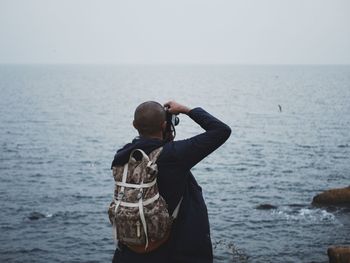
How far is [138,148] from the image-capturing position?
3705 mm

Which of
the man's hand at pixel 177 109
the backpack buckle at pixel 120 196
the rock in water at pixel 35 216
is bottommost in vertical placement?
the rock in water at pixel 35 216

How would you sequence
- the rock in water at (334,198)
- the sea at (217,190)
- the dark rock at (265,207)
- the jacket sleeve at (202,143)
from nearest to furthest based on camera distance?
the jacket sleeve at (202,143) < the sea at (217,190) < the dark rock at (265,207) < the rock in water at (334,198)

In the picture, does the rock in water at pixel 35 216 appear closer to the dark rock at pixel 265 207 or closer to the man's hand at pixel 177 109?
the dark rock at pixel 265 207

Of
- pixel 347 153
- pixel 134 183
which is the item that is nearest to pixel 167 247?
pixel 134 183

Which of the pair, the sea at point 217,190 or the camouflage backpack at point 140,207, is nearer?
the camouflage backpack at point 140,207

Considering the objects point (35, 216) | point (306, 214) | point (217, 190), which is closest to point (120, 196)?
point (35, 216)

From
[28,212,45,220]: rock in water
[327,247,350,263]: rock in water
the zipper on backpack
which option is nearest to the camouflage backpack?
the zipper on backpack

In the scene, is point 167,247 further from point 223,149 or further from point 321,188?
point 223,149

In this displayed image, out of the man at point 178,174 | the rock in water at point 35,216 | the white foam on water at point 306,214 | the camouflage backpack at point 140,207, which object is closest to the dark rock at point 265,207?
the white foam on water at point 306,214

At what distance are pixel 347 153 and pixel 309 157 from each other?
453 centimetres

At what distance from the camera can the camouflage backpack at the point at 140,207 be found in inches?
138

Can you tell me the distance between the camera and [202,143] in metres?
3.71

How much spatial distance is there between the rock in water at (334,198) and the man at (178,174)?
27114 mm

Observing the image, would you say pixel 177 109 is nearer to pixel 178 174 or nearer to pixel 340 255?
pixel 178 174
